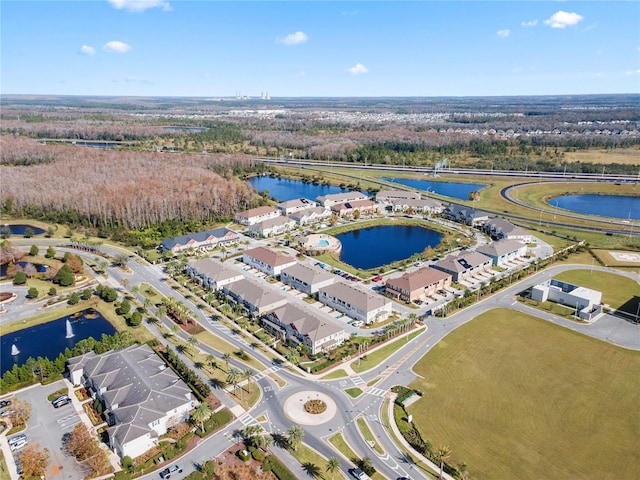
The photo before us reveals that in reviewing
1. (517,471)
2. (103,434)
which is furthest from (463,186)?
(103,434)

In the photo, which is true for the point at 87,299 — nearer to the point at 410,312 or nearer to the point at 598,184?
the point at 410,312

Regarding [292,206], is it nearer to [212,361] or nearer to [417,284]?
[417,284]

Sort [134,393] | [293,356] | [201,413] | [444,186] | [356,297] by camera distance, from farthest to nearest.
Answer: [444,186] < [356,297] < [293,356] < [134,393] < [201,413]

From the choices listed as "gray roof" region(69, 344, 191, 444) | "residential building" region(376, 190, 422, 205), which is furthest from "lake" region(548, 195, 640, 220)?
"gray roof" region(69, 344, 191, 444)

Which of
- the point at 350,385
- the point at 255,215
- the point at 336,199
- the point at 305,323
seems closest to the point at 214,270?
the point at 305,323

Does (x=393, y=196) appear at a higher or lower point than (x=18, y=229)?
higher

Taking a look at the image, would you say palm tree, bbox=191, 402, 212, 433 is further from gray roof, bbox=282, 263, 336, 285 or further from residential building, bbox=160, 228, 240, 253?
residential building, bbox=160, 228, 240, 253
